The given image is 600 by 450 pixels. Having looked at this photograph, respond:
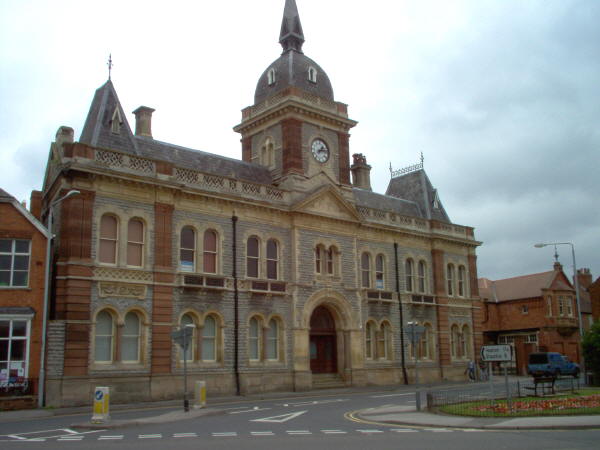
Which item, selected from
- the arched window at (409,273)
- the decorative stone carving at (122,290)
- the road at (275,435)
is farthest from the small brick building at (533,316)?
the road at (275,435)

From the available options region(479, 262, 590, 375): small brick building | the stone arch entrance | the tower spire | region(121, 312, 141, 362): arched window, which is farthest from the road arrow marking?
region(479, 262, 590, 375): small brick building

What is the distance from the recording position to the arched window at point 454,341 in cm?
4639

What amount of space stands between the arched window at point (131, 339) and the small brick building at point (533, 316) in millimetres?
37006

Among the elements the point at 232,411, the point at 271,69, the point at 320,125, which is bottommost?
the point at 232,411

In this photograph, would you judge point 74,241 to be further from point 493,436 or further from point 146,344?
point 493,436

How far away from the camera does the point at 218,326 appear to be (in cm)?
3291

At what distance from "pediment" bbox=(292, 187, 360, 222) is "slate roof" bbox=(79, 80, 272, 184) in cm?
336

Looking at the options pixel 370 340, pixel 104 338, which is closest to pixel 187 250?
pixel 104 338

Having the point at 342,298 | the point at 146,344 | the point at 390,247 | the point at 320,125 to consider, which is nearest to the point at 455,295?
the point at 390,247

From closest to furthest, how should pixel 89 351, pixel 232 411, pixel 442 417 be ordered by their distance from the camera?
1. pixel 442 417
2. pixel 232 411
3. pixel 89 351

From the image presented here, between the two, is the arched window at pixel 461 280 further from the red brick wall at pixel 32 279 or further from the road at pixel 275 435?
the red brick wall at pixel 32 279

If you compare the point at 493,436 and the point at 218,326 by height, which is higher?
the point at 218,326

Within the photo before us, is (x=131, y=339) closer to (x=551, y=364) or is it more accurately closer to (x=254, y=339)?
(x=254, y=339)

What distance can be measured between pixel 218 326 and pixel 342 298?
8925 millimetres
